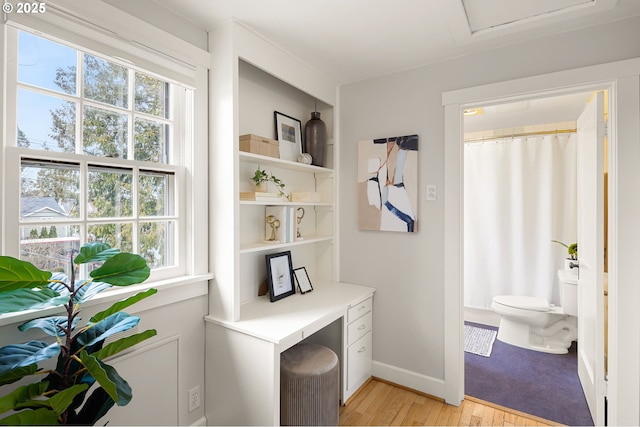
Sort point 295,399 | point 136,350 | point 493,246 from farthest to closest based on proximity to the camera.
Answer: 1. point 493,246
2. point 295,399
3. point 136,350

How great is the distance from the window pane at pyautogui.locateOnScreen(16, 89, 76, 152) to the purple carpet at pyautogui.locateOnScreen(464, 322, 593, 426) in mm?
2950

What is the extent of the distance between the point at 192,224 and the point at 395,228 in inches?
57.1

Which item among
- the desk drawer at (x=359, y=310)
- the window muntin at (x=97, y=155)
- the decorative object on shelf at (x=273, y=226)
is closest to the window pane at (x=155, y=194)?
the window muntin at (x=97, y=155)

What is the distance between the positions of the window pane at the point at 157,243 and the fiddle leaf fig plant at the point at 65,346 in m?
0.47

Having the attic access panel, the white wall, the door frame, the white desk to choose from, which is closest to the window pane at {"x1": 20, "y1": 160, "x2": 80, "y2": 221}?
the white desk

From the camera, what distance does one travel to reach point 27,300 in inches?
40.3

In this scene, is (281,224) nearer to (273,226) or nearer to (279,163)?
(273,226)

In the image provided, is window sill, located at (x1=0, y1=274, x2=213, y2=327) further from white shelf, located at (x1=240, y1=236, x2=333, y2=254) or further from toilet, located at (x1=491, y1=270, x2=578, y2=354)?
toilet, located at (x1=491, y1=270, x2=578, y2=354)

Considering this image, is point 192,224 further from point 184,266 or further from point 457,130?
point 457,130

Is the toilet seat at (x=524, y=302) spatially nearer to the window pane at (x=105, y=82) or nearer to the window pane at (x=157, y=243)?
the window pane at (x=157, y=243)

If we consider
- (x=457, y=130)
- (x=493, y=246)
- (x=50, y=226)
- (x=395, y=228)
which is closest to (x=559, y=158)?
(x=493, y=246)

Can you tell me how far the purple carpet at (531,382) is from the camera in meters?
2.25

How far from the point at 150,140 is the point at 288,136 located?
40.7 inches

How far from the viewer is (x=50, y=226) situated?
1.41m
